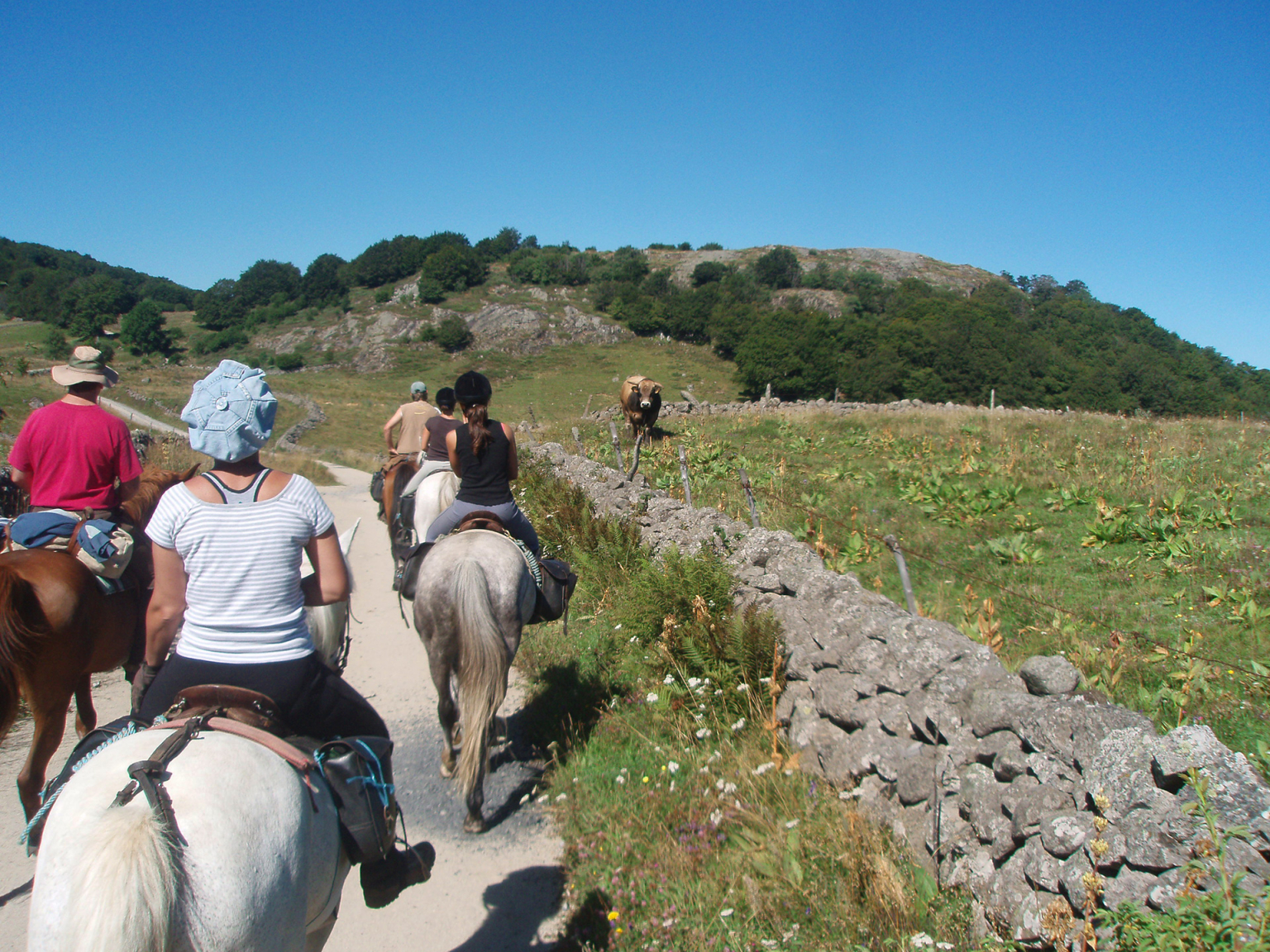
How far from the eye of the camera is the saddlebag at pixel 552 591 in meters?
5.42

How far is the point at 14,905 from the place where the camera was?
154 inches

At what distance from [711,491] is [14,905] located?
9.53m

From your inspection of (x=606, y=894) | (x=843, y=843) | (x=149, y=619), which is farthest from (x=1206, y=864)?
(x=149, y=619)

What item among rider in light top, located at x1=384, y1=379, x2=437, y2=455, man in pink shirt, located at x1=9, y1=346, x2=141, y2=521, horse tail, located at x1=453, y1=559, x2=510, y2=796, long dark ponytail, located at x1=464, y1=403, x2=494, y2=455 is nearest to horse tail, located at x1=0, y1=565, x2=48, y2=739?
man in pink shirt, located at x1=9, y1=346, x2=141, y2=521

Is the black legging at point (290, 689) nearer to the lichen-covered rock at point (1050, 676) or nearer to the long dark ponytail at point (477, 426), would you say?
the long dark ponytail at point (477, 426)

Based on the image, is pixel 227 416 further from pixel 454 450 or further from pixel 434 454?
pixel 434 454

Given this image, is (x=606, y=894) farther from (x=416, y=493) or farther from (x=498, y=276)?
(x=498, y=276)

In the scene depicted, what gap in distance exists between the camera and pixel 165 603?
2.96m

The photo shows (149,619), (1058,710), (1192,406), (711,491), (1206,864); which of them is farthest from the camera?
(1192,406)

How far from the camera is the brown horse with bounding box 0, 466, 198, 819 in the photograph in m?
3.82

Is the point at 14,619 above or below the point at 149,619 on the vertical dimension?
below

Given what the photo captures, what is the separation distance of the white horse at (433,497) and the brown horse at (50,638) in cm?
283

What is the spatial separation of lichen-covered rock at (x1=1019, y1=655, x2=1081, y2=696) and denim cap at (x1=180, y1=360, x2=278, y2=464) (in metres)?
3.73

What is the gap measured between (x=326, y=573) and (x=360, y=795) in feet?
3.07
